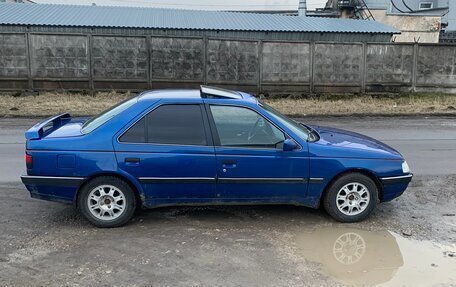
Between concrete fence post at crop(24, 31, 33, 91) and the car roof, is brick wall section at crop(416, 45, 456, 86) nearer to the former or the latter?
concrete fence post at crop(24, 31, 33, 91)

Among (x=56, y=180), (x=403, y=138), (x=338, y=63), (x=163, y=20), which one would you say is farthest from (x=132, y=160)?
(x=163, y=20)

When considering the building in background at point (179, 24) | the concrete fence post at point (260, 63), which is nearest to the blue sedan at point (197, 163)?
the concrete fence post at point (260, 63)

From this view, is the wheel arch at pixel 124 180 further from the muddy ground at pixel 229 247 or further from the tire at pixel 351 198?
the tire at pixel 351 198

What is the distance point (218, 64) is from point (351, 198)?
42.1 feet

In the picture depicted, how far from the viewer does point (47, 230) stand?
523 centimetres

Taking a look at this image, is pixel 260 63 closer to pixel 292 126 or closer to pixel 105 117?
pixel 292 126

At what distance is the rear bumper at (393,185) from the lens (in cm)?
552

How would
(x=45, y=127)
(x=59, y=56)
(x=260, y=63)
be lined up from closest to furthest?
1. (x=45, y=127)
2. (x=59, y=56)
3. (x=260, y=63)

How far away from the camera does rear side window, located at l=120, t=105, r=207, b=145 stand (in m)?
5.25

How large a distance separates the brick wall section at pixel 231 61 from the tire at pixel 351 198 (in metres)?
12.7

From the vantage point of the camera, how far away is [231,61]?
58.3 ft

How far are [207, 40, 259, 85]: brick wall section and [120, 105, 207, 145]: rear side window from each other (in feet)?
41.2

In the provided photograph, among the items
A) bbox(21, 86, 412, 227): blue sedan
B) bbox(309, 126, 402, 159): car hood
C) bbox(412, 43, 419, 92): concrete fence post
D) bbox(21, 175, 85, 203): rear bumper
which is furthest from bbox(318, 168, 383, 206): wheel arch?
bbox(412, 43, 419, 92): concrete fence post

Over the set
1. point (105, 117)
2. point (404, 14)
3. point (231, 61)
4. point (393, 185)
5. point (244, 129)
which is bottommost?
point (393, 185)
